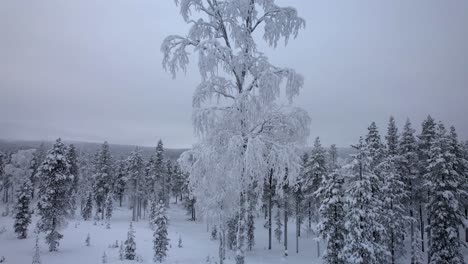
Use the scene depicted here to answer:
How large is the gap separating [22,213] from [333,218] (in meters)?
40.5

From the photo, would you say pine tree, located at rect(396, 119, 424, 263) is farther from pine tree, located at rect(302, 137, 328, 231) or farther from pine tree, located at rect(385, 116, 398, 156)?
pine tree, located at rect(302, 137, 328, 231)

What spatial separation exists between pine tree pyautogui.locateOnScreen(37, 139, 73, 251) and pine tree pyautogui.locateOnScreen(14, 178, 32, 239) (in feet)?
25.6

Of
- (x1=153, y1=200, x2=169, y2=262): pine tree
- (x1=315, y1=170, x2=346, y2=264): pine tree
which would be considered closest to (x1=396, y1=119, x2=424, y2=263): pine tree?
(x1=315, y1=170, x2=346, y2=264): pine tree

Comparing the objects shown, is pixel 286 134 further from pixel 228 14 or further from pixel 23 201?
pixel 23 201

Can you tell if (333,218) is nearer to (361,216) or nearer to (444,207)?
(361,216)

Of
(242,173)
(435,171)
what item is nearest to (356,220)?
(435,171)

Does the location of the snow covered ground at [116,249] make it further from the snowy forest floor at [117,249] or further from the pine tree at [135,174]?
the pine tree at [135,174]

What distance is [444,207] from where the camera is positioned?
1137 inches

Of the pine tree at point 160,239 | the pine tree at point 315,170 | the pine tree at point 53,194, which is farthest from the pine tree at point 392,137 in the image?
the pine tree at point 53,194

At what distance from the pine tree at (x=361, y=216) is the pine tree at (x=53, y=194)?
1188 inches

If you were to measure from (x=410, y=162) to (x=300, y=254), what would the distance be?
19.2 metres

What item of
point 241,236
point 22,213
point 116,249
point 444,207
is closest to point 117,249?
point 116,249

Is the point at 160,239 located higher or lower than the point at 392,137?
lower

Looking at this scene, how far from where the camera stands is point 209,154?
32.1 feet
